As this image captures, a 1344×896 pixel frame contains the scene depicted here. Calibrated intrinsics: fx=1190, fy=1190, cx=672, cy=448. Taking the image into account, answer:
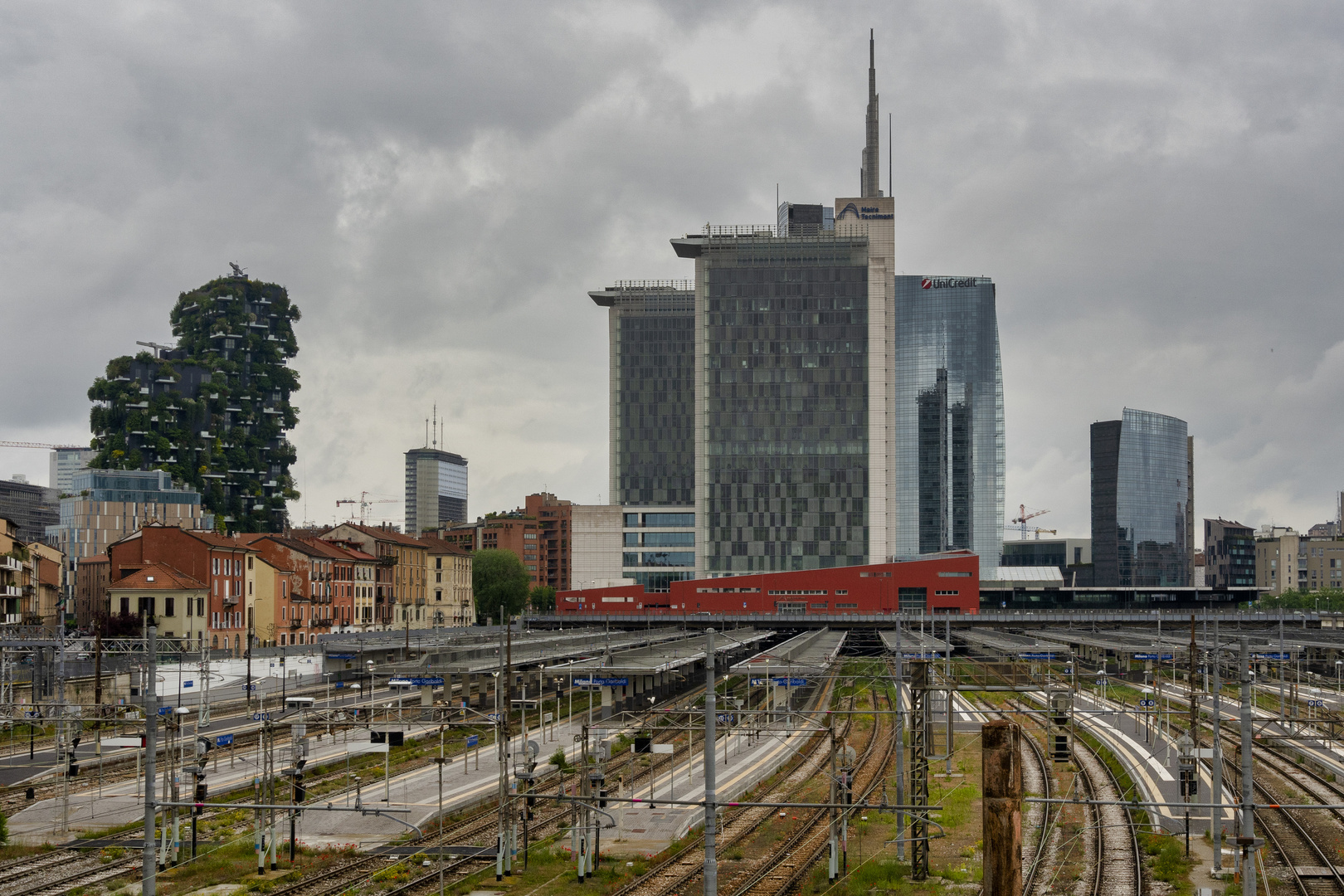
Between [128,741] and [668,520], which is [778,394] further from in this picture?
[128,741]

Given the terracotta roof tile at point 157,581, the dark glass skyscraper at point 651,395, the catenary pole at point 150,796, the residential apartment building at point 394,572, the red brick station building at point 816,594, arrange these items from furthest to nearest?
1. the dark glass skyscraper at point 651,395
2. the residential apartment building at point 394,572
3. the red brick station building at point 816,594
4. the terracotta roof tile at point 157,581
5. the catenary pole at point 150,796

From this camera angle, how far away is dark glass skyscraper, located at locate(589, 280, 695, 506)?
608 feet

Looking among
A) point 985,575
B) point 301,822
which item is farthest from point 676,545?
point 301,822

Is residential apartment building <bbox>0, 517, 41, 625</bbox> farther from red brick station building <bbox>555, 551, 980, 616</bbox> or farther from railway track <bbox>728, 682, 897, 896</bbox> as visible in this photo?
railway track <bbox>728, 682, 897, 896</bbox>

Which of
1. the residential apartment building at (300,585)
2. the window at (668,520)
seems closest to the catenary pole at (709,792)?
the residential apartment building at (300,585)

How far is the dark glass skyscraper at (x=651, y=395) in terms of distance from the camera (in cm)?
18538

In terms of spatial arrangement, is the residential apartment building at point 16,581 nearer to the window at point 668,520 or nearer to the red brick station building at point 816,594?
the red brick station building at point 816,594

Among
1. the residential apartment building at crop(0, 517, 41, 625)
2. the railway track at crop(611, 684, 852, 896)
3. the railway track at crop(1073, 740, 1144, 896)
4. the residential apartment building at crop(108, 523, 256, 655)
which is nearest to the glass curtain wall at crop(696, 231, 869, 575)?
the residential apartment building at crop(108, 523, 256, 655)

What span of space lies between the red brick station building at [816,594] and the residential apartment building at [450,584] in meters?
15.0

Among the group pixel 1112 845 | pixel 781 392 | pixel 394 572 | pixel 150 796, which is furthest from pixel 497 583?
pixel 150 796

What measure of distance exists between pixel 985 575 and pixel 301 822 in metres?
144

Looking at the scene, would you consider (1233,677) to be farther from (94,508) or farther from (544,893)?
(94,508)

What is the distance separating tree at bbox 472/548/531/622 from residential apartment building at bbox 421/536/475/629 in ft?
30.0

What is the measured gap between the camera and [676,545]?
163 metres
